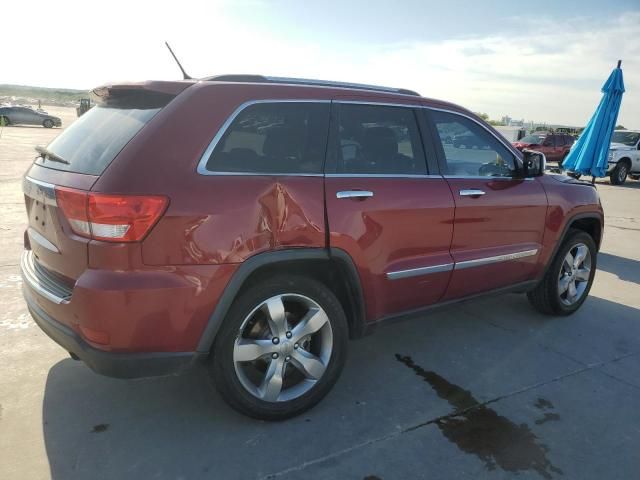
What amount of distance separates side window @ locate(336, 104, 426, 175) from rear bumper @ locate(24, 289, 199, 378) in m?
1.36

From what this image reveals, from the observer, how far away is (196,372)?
330 cm

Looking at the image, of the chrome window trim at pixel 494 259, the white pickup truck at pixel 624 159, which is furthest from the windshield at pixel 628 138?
the chrome window trim at pixel 494 259

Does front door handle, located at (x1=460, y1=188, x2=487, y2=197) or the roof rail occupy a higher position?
the roof rail

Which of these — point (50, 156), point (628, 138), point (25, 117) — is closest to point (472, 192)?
point (50, 156)

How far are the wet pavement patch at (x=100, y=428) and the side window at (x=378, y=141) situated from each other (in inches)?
75.1

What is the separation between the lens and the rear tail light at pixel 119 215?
2.22 meters

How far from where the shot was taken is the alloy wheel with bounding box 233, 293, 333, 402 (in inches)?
105

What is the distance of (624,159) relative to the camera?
1744 centimetres

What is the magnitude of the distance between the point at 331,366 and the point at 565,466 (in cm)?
131

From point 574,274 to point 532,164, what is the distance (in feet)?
4.31

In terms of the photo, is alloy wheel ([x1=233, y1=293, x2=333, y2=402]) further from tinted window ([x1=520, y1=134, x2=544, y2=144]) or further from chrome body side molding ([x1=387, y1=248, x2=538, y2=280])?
tinted window ([x1=520, y1=134, x2=544, y2=144])

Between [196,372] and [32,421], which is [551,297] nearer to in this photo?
[196,372]

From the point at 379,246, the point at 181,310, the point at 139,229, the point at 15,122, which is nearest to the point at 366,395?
the point at 379,246

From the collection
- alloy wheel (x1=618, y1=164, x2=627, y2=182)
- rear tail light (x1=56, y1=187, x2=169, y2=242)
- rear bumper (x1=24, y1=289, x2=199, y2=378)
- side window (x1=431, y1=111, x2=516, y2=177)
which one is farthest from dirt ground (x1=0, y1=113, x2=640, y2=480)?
alloy wheel (x1=618, y1=164, x2=627, y2=182)
